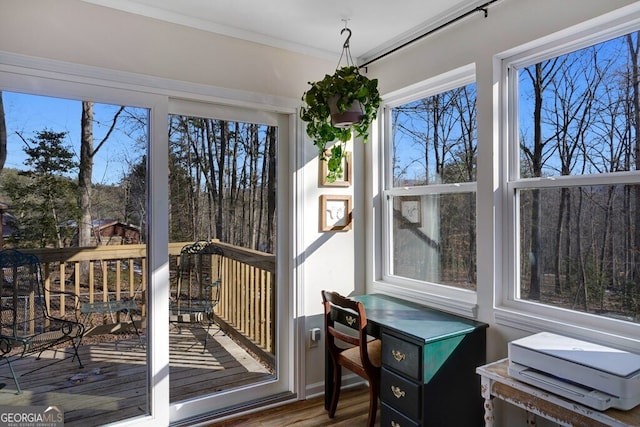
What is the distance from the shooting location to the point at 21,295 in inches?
82.4

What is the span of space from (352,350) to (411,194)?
1157 millimetres

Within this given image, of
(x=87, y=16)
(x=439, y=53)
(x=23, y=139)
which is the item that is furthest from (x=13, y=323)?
(x=439, y=53)

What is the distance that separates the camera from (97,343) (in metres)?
2.30

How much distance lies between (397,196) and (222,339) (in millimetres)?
1614

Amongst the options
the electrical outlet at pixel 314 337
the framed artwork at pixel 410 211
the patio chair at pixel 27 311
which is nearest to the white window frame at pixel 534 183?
the framed artwork at pixel 410 211

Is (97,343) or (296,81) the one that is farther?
(296,81)

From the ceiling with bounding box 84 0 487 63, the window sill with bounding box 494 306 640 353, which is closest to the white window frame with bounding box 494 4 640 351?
the window sill with bounding box 494 306 640 353

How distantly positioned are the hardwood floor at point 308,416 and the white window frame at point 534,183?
1.13 meters

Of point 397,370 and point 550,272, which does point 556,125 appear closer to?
point 550,272

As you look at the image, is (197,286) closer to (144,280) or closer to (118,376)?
(144,280)

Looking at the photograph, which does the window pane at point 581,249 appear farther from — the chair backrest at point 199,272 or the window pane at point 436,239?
the chair backrest at point 199,272

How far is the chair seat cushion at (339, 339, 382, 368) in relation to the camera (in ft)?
7.68

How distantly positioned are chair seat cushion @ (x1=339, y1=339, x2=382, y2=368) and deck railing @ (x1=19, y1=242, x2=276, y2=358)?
1.99 ft

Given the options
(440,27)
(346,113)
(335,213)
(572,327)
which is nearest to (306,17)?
(346,113)
